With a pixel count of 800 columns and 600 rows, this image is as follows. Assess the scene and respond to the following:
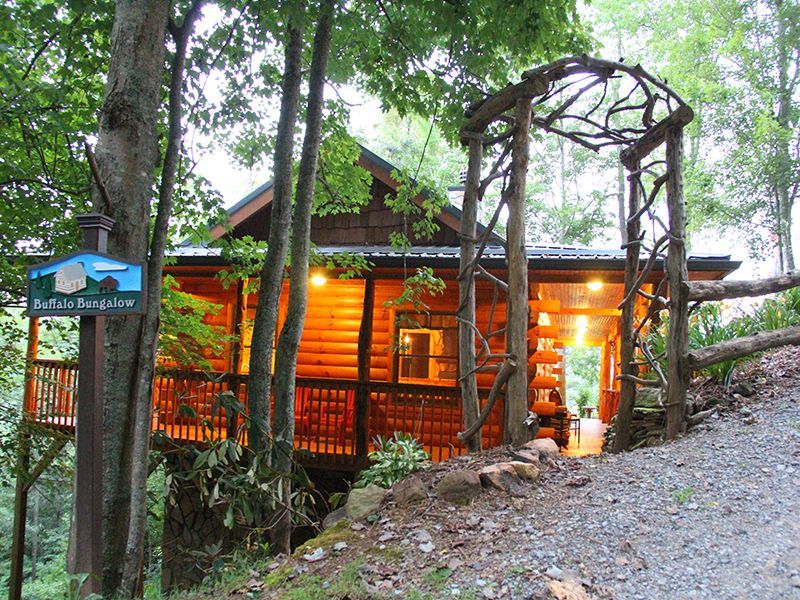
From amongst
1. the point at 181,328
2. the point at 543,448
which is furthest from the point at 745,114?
the point at 181,328

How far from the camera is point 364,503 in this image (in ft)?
13.3

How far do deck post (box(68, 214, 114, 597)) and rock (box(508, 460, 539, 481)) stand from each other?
8.72ft

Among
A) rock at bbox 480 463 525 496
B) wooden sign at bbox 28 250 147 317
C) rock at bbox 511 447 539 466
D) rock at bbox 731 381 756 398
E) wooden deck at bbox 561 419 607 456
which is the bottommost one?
wooden deck at bbox 561 419 607 456

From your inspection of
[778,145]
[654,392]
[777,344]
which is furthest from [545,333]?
[778,145]

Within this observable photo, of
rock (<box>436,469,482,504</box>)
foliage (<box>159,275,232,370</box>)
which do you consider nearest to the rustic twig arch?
rock (<box>436,469,482,504</box>)

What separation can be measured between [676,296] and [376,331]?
687 cm

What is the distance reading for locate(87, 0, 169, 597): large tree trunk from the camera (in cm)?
306

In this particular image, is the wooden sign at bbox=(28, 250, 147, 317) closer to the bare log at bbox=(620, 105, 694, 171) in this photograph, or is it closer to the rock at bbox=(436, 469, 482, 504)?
the rock at bbox=(436, 469, 482, 504)

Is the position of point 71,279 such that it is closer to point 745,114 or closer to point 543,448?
point 543,448

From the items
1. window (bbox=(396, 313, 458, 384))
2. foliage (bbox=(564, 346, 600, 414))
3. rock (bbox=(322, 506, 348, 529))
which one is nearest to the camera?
rock (bbox=(322, 506, 348, 529))

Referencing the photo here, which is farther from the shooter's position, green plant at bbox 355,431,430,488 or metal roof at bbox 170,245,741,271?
metal roof at bbox 170,245,741,271

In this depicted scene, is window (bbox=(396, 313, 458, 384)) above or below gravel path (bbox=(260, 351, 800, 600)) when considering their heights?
above

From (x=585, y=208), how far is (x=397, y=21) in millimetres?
20554

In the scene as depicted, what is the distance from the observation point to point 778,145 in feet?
52.4
